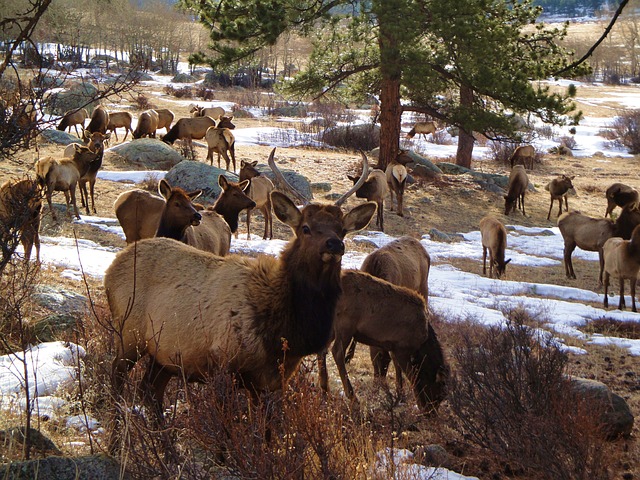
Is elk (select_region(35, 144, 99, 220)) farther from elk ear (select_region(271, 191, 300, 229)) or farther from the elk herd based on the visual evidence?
elk ear (select_region(271, 191, 300, 229))

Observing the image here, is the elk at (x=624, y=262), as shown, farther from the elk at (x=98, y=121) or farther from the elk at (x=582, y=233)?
the elk at (x=98, y=121)

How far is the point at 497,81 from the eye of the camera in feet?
67.2

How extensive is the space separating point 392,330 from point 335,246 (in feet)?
7.51

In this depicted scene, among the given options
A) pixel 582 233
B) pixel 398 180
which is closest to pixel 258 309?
pixel 582 233

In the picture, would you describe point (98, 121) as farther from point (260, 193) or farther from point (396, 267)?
point (396, 267)

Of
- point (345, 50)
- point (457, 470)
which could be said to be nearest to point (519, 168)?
point (345, 50)

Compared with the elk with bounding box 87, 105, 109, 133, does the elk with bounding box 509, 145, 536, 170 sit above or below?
below

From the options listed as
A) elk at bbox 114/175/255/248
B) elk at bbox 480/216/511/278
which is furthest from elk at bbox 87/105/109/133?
elk at bbox 480/216/511/278

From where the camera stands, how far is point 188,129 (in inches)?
1030

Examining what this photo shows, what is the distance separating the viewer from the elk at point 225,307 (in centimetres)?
462

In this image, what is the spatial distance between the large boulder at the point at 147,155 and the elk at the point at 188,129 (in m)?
3.10

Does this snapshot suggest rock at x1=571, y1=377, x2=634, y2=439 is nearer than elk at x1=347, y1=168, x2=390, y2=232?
Yes

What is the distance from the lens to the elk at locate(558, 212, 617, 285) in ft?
55.0

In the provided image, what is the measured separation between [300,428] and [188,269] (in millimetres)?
1669
